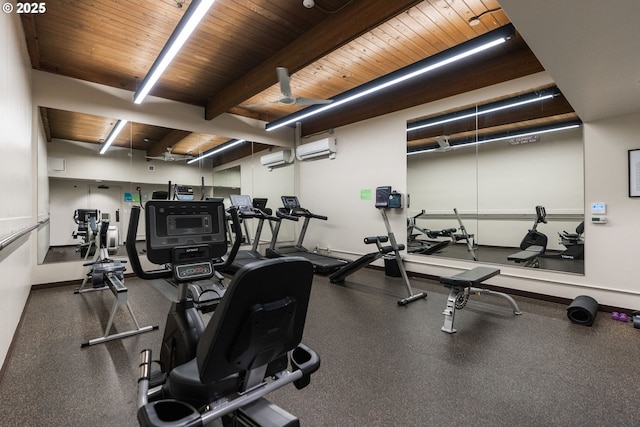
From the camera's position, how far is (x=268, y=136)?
24.8ft

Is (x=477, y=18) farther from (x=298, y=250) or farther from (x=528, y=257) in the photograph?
(x=298, y=250)

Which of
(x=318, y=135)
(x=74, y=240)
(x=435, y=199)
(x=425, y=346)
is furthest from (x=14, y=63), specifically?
(x=435, y=199)

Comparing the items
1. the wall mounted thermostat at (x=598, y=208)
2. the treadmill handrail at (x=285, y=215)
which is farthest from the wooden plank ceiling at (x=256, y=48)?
the treadmill handrail at (x=285, y=215)

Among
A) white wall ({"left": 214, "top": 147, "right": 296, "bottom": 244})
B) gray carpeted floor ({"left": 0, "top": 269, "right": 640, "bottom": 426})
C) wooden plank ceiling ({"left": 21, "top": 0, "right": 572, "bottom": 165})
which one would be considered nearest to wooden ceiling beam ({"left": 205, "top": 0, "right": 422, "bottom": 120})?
wooden plank ceiling ({"left": 21, "top": 0, "right": 572, "bottom": 165})

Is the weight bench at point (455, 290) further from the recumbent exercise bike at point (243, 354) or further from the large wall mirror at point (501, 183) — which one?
the recumbent exercise bike at point (243, 354)

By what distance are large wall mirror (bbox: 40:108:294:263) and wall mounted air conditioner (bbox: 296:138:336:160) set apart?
103cm

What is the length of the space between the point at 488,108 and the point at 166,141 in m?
6.25

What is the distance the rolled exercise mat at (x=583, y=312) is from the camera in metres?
3.31

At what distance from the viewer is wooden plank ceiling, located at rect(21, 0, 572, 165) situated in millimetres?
3473

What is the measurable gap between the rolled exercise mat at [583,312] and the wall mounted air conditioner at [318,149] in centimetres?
503

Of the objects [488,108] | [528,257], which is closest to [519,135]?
[488,108]

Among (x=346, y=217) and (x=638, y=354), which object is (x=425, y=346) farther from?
(x=346, y=217)

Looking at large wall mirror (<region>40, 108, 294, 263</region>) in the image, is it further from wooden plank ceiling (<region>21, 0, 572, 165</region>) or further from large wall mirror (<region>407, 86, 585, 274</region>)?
large wall mirror (<region>407, 86, 585, 274</region>)

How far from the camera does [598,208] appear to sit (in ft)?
12.4
